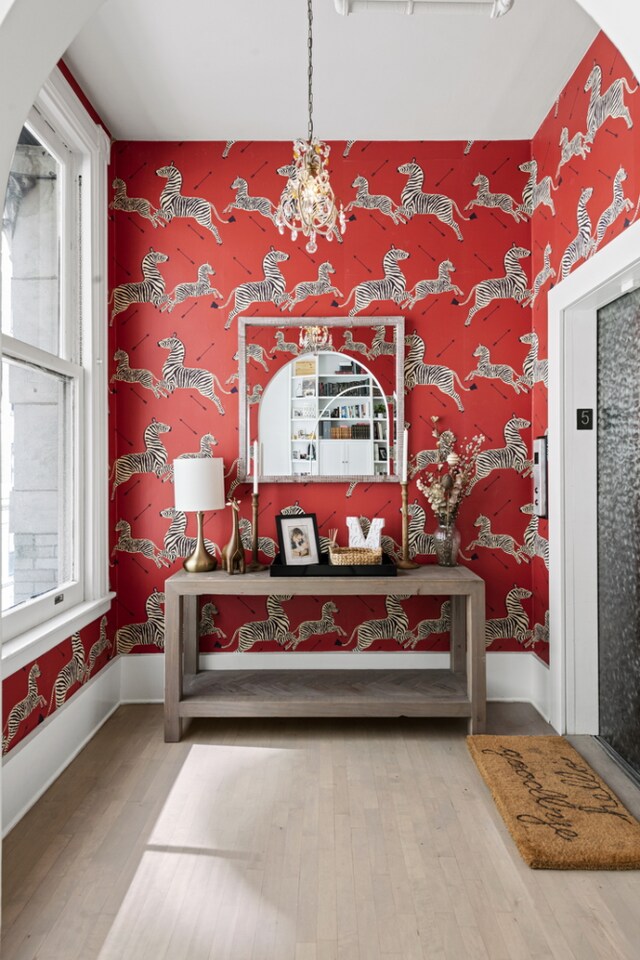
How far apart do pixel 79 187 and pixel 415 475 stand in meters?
2.20

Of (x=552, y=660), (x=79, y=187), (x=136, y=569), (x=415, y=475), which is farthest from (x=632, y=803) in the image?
(x=79, y=187)

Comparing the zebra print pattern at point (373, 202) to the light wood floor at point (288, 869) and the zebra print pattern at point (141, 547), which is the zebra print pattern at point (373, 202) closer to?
the zebra print pattern at point (141, 547)

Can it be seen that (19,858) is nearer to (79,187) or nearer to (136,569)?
(136,569)

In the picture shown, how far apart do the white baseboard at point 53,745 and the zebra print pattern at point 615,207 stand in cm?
294

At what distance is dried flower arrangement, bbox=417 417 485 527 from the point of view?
11.1 ft

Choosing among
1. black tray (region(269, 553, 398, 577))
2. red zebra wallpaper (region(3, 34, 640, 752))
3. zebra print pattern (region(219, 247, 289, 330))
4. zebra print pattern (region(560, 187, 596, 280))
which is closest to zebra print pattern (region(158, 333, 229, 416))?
red zebra wallpaper (region(3, 34, 640, 752))

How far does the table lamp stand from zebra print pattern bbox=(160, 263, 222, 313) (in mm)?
906

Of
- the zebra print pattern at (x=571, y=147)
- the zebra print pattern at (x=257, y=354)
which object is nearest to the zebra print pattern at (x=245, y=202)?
the zebra print pattern at (x=257, y=354)

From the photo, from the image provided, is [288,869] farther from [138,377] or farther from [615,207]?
[615,207]

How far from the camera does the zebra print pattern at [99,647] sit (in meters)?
3.17

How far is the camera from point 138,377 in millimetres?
3541

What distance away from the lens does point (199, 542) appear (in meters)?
3.29

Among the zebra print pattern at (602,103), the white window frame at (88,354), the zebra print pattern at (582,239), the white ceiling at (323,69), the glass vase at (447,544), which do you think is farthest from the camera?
the glass vase at (447,544)

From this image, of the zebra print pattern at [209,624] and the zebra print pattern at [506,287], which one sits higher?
the zebra print pattern at [506,287]
